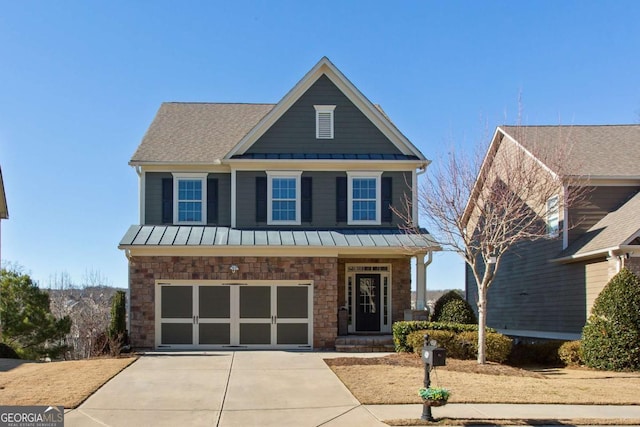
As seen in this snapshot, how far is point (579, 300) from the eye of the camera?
21.6 metres

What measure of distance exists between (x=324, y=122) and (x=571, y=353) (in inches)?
409

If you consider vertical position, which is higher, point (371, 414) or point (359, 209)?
point (359, 209)

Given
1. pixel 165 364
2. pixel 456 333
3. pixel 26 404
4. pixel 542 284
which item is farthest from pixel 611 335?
pixel 26 404

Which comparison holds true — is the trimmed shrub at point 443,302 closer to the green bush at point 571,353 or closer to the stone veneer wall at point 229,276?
the stone veneer wall at point 229,276

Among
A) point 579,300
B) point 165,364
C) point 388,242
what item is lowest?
point 165,364

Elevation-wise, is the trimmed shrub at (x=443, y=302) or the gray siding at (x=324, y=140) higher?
the gray siding at (x=324, y=140)

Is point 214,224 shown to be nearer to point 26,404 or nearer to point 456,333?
point 456,333

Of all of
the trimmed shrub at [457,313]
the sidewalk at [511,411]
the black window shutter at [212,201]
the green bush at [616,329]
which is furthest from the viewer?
the black window shutter at [212,201]

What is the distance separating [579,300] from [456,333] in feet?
17.9

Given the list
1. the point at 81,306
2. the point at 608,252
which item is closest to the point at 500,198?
the point at 608,252

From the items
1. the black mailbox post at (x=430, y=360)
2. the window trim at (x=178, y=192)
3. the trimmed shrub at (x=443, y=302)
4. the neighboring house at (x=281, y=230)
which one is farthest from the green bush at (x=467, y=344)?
the window trim at (x=178, y=192)

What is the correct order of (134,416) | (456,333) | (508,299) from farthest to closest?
1. (508,299)
2. (456,333)
3. (134,416)

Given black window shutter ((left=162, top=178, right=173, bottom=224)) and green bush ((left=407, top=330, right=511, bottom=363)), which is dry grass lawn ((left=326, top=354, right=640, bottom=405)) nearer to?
green bush ((left=407, top=330, right=511, bottom=363))

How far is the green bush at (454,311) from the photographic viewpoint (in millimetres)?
19984
